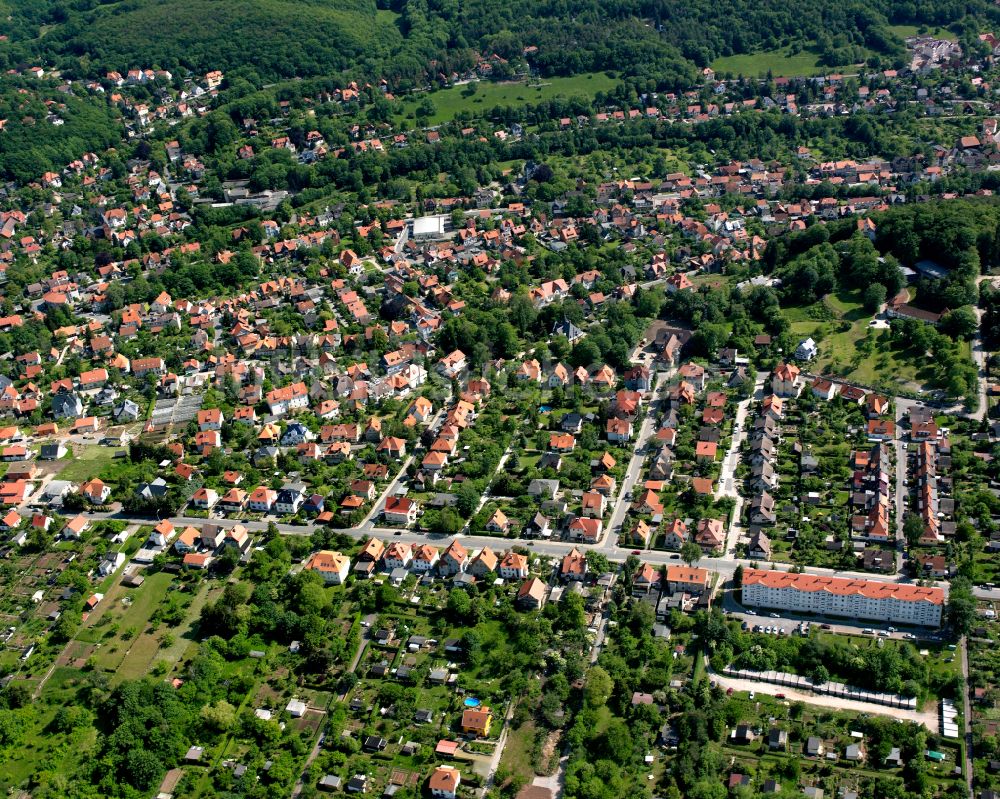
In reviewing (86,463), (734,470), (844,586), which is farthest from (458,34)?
(844,586)

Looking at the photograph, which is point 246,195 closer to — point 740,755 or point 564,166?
point 564,166

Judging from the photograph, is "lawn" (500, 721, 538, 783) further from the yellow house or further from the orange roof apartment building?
the orange roof apartment building

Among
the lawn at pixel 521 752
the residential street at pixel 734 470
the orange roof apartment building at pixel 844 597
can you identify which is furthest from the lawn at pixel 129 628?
the residential street at pixel 734 470

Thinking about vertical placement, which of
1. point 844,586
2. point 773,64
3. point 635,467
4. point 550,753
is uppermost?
point 773,64

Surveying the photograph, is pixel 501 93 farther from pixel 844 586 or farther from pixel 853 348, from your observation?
pixel 844 586

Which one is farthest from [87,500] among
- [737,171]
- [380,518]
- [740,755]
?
[737,171]
